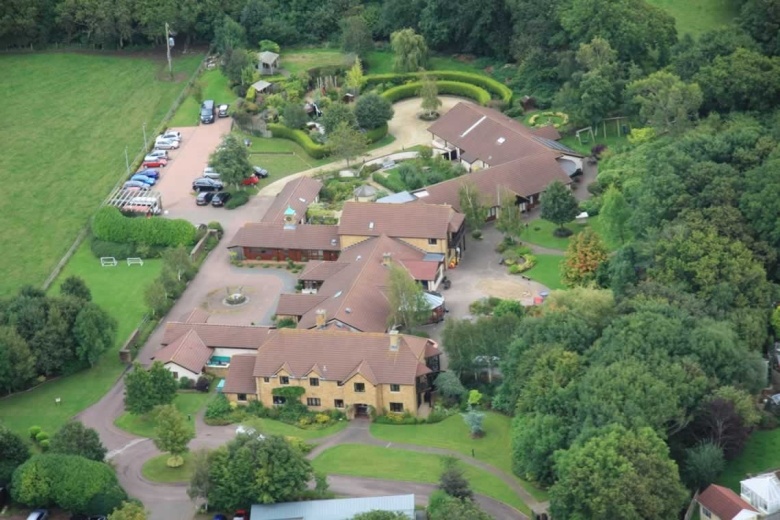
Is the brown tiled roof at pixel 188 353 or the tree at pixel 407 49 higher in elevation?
the tree at pixel 407 49

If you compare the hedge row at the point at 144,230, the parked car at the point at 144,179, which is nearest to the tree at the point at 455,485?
the hedge row at the point at 144,230

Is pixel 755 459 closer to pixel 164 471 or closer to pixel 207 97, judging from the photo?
pixel 164 471

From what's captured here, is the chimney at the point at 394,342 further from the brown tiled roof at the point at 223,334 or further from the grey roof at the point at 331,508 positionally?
the grey roof at the point at 331,508

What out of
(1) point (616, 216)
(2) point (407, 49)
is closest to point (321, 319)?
(1) point (616, 216)

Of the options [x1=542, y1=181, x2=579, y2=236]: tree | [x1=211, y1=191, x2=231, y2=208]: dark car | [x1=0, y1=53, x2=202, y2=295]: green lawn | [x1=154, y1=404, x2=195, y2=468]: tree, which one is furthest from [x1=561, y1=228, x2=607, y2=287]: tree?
[x1=0, y1=53, x2=202, y2=295]: green lawn

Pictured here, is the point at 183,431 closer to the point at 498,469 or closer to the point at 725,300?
the point at 498,469
